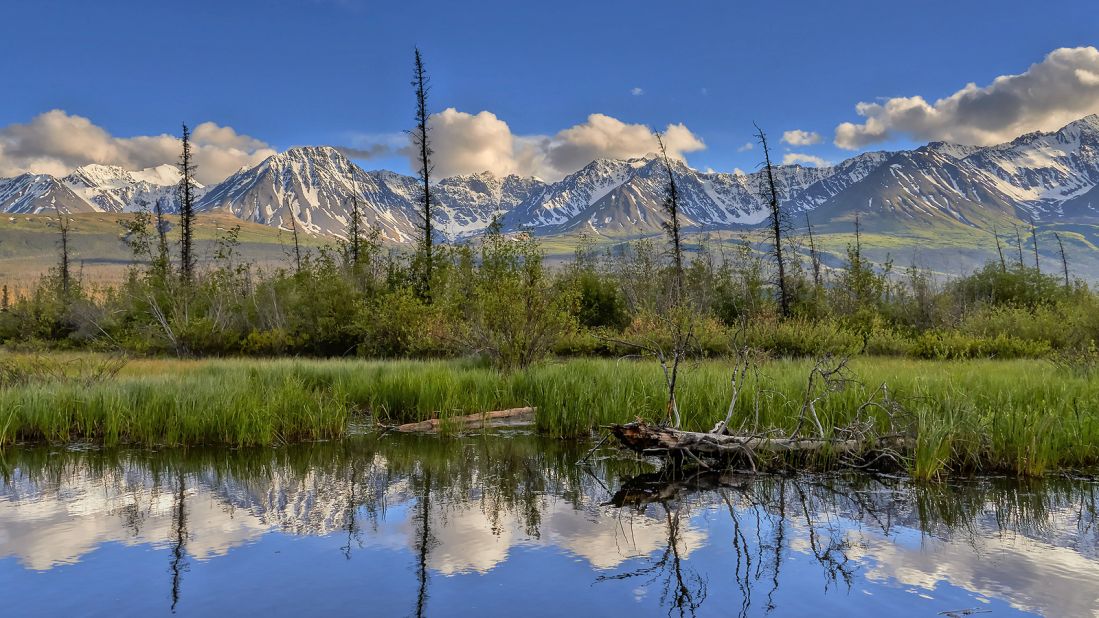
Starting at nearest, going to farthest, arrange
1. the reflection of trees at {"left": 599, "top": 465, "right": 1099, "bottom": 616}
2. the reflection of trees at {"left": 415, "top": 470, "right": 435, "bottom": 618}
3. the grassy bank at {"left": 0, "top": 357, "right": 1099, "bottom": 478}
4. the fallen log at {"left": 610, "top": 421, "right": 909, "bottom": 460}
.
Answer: the reflection of trees at {"left": 415, "top": 470, "right": 435, "bottom": 618}, the reflection of trees at {"left": 599, "top": 465, "right": 1099, "bottom": 616}, the fallen log at {"left": 610, "top": 421, "right": 909, "bottom": 460}, the grassy bank at {"left": 0, "top": 357, "right": 1099, "bottom": 478}

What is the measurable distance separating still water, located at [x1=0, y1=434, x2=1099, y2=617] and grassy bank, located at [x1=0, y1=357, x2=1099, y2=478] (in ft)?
2.32

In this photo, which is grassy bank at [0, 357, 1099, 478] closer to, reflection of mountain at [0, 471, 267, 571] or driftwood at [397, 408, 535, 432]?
driftwood at [397, 408, 535, 432]

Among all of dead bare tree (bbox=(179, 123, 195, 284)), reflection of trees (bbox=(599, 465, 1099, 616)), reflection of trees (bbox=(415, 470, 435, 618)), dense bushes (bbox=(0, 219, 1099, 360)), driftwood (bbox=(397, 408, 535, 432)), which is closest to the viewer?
reflection of trees (bbox=(415, 470, 435, 618))

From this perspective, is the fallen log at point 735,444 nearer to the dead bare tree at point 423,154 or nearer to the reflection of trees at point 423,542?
the reflection of trees at point 423,542

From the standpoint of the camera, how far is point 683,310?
26344 millimetres

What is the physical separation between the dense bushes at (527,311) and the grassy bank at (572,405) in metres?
4.62

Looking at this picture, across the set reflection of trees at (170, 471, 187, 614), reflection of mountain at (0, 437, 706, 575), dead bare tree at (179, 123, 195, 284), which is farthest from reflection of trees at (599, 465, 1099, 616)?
dead bare tree at (179, 123, 195, 284)

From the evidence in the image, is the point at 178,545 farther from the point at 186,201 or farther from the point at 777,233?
the point at 186,201

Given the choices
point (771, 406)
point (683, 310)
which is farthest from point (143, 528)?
point (683, 310)

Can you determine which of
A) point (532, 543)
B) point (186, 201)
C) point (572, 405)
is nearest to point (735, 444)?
point (532, 543)

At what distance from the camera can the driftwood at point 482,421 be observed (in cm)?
1357

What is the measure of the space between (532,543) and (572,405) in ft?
19.8

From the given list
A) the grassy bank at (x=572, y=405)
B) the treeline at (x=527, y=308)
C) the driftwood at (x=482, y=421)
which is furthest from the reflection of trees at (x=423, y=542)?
the treeline at (x=527, y=308)

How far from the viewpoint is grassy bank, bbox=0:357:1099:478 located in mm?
9336
